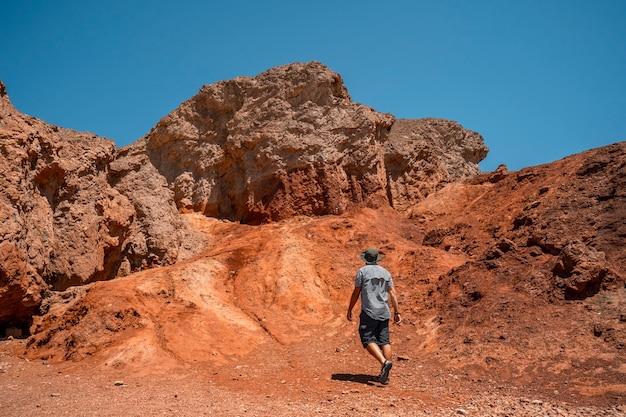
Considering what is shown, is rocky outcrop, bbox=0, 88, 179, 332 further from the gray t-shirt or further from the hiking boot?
the hiking boot

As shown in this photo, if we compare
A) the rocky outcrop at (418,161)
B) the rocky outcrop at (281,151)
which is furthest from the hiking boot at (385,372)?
the rocky outcrop at (418,161)

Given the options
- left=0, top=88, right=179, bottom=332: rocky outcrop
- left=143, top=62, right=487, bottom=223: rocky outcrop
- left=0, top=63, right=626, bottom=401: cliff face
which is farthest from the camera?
left=143, top=62, right=487, bottom=223: rocky outcrop

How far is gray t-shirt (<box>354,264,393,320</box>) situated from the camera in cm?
761

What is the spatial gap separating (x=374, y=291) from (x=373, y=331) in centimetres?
54

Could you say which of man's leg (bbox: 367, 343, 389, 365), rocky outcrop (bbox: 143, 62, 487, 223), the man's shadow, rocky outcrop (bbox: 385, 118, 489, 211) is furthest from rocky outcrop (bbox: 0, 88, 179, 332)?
rocky outcrop (bbox: 385, 118, 489, 211)

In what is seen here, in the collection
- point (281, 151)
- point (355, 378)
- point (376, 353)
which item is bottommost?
point (355, 378)

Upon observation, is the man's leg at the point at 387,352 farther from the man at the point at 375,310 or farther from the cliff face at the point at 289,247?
the cliff face at the point at 289,247

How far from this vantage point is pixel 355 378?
299 inches

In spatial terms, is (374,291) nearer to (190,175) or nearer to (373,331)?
(373,331)

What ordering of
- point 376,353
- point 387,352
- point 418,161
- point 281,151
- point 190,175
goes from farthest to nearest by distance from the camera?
point 418,161 < point 190,175 < point 281,151 < point 387,352 < point 376,353

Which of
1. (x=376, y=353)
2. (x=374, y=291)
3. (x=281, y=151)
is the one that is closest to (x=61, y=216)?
(x=281, y=151)

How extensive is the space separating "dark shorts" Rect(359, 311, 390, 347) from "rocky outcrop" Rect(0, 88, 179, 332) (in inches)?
235

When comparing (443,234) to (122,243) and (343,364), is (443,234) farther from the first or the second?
(122,243)

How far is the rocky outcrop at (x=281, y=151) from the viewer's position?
16.3 m
